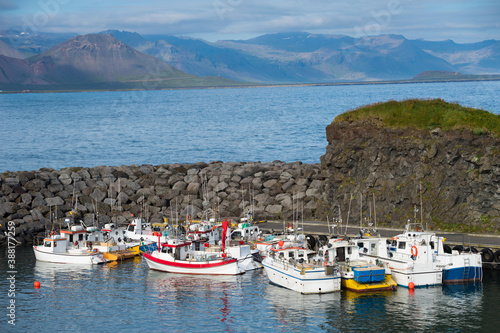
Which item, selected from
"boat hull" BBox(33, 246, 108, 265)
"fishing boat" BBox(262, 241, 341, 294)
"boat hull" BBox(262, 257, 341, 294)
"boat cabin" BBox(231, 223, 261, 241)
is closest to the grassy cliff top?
"boat cabin" BBox(231, 223, 261, 241)

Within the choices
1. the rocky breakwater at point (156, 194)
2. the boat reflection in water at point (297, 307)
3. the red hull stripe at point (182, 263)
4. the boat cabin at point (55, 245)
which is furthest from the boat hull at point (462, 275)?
the boat cabin at point (55, 245)

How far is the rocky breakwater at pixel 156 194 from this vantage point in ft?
218

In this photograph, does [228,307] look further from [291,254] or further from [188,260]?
[188,260]

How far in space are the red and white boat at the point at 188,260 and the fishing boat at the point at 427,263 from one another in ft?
34.2

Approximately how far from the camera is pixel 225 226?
52406mm

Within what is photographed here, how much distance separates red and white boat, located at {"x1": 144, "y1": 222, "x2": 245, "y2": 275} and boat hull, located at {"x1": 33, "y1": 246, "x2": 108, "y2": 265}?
5.53 m

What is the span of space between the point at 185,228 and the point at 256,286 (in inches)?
645

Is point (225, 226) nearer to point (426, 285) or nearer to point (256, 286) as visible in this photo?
point (256, 286)

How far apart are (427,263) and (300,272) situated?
882cm

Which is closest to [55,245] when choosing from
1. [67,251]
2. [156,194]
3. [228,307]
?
[67,251]

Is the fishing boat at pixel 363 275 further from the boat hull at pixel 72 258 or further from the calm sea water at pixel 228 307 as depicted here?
the boat hull at pixel 72 258

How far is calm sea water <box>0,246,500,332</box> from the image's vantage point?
37812mm

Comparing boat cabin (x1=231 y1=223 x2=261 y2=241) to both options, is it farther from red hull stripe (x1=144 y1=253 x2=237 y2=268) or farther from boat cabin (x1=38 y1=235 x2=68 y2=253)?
boat cabin (x1=38 y1=235 x2=68 y2=253)

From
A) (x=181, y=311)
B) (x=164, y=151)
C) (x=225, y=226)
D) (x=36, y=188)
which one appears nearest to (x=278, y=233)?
(x=225, y=226)
